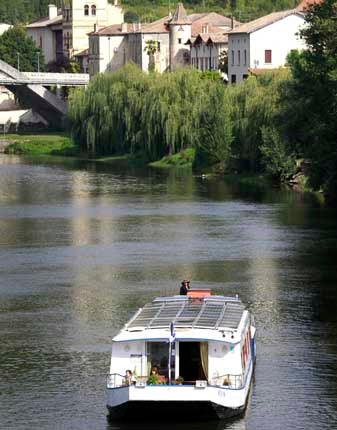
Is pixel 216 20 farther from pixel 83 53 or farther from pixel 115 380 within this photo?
pixel 115 380

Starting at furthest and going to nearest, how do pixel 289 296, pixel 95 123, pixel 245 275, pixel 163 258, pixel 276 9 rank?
pixel 276 9
pixel 95 123
pixel 163 258
pixel 245 275
pixel 289 296

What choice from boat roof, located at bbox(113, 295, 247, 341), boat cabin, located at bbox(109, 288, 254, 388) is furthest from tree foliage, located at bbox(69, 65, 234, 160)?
boat cabin, located at bbox(109, 288, 254, 388)

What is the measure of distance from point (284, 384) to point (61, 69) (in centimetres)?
11629

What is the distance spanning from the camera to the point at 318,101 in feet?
194

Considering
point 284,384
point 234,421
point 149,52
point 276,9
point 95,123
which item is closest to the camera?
point 234,421

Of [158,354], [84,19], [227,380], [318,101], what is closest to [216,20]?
[84,19]

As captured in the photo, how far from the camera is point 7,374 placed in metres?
30.8

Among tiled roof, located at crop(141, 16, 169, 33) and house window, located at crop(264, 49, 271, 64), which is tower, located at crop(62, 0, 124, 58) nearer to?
tiled roof, located at crop(141, 16, 169, 33)

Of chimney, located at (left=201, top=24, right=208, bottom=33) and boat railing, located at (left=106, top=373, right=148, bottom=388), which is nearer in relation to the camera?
boat railing, located at (left=106, top=373, right=148, bottom=388)

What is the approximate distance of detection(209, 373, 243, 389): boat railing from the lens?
2764 cm

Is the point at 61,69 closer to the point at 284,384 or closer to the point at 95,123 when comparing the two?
the point at 95,123

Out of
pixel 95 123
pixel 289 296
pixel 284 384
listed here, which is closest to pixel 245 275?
pixel 289 296

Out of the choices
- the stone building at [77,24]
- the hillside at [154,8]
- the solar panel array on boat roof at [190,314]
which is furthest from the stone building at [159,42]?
the solar panel array on boat roof at [190,314]

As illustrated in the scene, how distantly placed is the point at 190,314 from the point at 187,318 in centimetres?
52
